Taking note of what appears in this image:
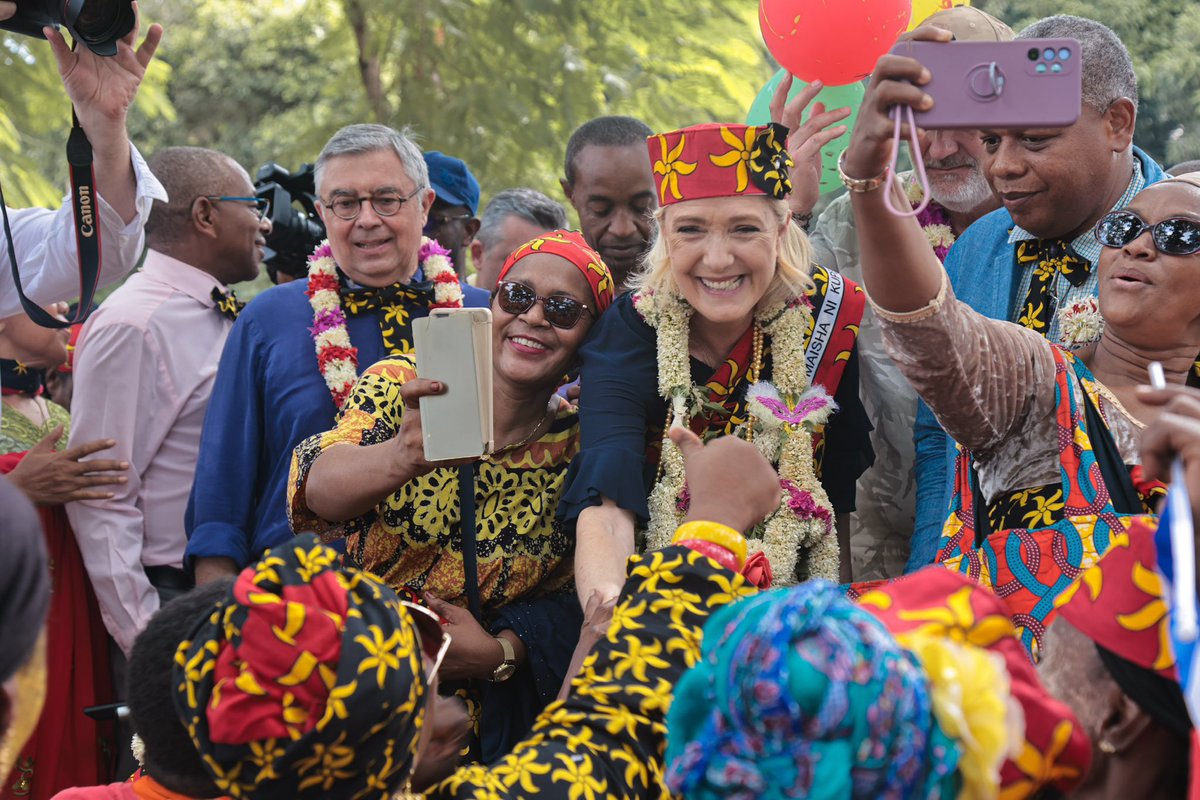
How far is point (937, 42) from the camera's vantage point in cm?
245

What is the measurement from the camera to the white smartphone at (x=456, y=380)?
9.80 feet

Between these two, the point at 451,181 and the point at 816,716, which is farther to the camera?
the point at 451,181

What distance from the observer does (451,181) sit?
19.0ft

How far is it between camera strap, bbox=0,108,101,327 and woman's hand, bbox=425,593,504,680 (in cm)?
131

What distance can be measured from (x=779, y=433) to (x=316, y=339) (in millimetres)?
1606

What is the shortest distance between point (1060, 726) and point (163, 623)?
134 centimetres

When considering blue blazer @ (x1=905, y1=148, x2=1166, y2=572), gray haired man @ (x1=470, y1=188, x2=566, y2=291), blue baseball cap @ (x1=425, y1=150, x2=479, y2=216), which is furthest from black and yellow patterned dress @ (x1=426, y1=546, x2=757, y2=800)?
blue baseball cap @ (x1=425, y1=150, x2=479, y2=216)

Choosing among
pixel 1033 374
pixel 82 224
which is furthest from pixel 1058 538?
pixel 82 224

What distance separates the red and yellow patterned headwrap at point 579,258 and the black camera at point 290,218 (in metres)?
2.07

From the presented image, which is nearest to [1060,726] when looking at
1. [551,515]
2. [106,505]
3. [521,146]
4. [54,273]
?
[551,515]

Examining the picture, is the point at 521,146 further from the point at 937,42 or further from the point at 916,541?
the point at 937,42

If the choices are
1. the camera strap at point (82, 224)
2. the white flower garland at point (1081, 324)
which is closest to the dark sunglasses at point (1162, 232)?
the white flower garland at point (1081, 324)

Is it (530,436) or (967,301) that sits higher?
(967,301)

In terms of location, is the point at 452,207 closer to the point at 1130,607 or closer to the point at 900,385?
the point at 900,385
